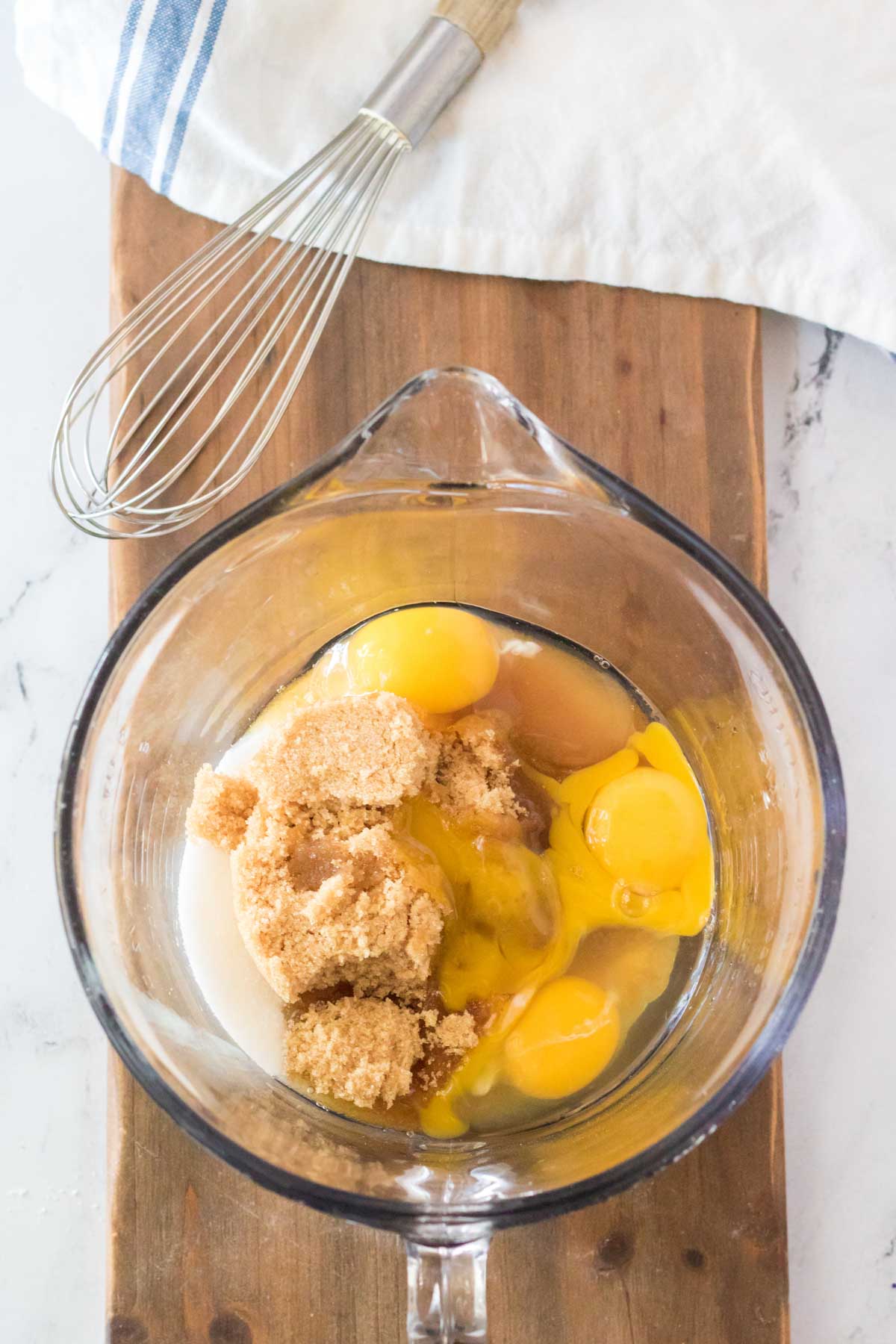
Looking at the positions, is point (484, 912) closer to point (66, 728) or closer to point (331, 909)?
point (331, 909)

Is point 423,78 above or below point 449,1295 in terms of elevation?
above

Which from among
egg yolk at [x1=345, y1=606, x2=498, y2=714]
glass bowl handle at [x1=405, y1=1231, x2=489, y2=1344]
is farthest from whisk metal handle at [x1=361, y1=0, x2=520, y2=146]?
glass bowl handle at [x1=405, y1=1231, x2=489, y2=1344]

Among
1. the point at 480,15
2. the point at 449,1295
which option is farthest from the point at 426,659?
the point at 480,15

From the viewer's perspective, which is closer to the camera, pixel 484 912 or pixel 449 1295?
pixel 449 1295

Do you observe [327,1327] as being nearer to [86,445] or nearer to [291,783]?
[291,783]

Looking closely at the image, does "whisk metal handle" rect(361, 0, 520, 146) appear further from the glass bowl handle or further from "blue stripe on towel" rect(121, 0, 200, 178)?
the glass bowl handle

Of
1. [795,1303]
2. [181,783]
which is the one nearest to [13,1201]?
[181,783]
